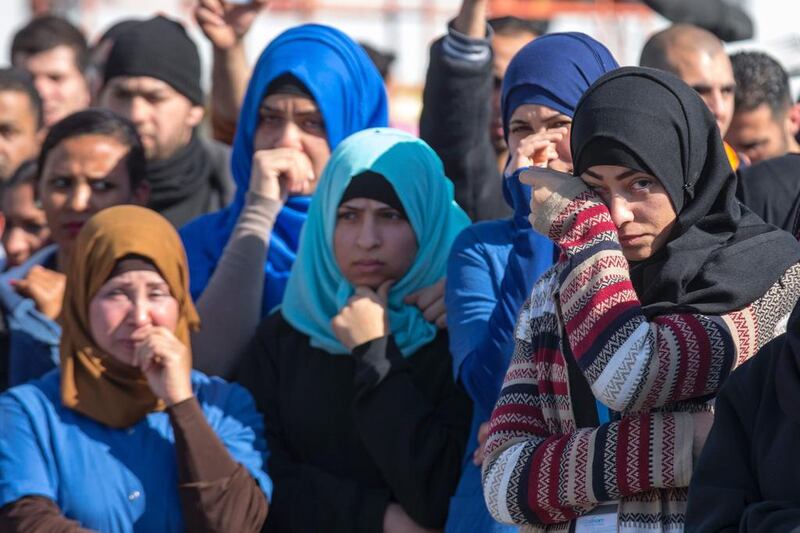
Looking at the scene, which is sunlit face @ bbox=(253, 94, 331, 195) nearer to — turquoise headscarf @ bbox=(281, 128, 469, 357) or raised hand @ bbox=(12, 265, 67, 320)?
turquoise headscarf @ bbox=(281, 128, 469, 357)

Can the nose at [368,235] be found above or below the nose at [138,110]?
below

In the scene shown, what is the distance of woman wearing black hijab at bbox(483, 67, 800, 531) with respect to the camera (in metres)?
3.18

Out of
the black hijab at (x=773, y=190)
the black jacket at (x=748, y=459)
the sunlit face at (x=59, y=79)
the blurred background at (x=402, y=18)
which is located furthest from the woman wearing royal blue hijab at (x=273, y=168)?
the blurred background at (x=402, y=18)

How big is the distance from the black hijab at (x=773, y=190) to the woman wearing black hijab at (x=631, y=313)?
1.03 m

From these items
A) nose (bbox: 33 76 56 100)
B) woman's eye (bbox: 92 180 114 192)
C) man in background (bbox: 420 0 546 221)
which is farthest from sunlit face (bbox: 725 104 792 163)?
nose (bbox: 33 76 56 100)

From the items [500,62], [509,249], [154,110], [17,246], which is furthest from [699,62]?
[17,246]

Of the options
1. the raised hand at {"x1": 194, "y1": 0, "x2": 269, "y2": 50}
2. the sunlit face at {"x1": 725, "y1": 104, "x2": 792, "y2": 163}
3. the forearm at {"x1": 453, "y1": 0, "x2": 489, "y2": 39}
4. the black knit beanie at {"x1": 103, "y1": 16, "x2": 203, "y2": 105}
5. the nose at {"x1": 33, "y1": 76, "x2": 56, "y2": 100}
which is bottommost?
the sunlit face at {"x1": 725, "y1": 104, "x2": 792, "y2": 163}

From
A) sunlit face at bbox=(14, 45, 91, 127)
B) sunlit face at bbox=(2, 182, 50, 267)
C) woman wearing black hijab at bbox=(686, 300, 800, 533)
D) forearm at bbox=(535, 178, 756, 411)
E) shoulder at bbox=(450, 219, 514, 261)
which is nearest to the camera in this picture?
woman wearing black hijab at bbox=(686, 300, 800, 533)

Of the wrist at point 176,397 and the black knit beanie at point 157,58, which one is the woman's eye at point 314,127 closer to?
the black knit beanie at point 157,58

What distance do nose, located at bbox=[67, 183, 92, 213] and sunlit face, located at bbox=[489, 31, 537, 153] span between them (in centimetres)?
137

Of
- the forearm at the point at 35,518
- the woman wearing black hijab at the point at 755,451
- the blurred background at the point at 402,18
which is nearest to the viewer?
the woman wearing black hijab at the point at 755,451

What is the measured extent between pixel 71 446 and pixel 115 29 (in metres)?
2.86

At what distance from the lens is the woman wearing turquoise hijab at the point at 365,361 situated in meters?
4.14

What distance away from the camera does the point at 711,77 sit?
17.6 ft
